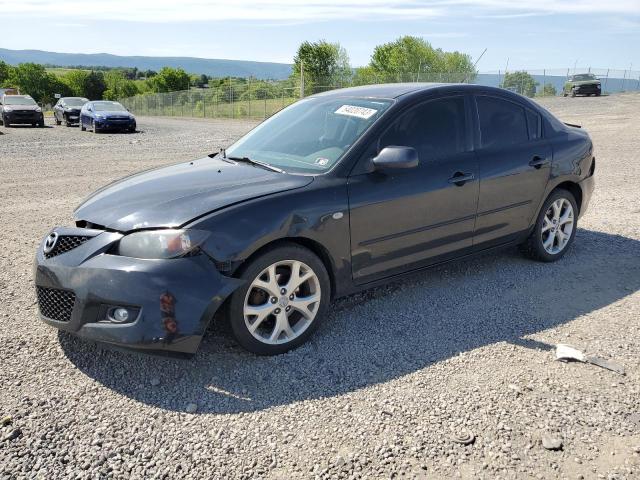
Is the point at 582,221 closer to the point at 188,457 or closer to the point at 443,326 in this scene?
the point at 443,326

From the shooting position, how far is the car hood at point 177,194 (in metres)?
3.54

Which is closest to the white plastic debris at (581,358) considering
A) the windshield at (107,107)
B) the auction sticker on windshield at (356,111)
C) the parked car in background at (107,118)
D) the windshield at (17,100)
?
the auction sticker on windshield at (356,111)

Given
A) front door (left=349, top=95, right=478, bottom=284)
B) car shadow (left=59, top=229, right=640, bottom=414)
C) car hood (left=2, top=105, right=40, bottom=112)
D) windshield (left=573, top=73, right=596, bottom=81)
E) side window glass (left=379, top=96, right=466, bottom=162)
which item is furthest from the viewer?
windshield (left=573, top=73, right=596, bottom=81)

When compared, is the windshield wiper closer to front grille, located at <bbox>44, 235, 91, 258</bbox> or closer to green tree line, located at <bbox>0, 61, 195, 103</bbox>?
front grille, located at <bbox>44, 235, 91, 258</bbox>

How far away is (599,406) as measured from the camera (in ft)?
10.6

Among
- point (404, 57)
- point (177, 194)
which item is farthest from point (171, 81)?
point (177, 194)

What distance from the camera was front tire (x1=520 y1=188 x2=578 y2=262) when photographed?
17.9 feet

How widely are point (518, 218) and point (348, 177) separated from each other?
6.40ft

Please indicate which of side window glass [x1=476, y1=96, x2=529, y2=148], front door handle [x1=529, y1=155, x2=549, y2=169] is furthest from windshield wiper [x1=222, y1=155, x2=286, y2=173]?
front door handle [x1=529, y1=155, x2=549, y2=169]

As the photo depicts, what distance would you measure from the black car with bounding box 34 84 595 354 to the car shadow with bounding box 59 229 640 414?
0.72 feet

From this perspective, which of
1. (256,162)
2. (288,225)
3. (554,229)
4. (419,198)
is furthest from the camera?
(554,229)

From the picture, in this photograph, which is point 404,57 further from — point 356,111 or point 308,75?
point 356,111

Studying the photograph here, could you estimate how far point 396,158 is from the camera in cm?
398

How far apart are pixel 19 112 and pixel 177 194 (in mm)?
27025
